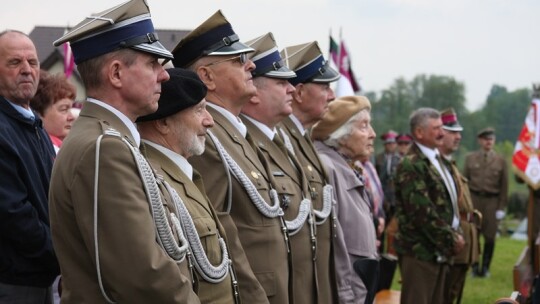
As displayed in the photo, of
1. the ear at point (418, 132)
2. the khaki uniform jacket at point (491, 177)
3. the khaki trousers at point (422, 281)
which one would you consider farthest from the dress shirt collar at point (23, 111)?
the khaki uniform jacket at point (491, 177)

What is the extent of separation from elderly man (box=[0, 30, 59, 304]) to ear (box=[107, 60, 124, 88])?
1.04 m

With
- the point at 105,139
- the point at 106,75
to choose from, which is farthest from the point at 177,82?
the point at 105,139

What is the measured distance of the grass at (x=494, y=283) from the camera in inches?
466

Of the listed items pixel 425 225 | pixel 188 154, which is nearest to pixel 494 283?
pixel 425 225

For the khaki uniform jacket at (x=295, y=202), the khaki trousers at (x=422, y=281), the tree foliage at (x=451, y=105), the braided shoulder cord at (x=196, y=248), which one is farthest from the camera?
the tree foliage at (x=451, y=105)

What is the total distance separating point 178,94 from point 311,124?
2.49m

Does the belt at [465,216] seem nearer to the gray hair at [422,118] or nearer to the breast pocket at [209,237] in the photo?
the gray hair at [422,118]

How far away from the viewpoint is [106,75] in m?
3.61

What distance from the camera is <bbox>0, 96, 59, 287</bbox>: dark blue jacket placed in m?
4.36

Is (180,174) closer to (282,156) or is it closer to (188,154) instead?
(188,154)

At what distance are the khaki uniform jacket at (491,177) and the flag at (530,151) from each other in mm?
2765

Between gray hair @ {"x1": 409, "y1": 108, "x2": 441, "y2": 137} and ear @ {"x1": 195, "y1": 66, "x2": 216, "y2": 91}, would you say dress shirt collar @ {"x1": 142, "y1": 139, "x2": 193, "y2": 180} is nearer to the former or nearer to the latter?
ear @ {"x1": 195, "y1": 66, "x2": 216, "y2": 91}

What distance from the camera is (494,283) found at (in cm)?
1334

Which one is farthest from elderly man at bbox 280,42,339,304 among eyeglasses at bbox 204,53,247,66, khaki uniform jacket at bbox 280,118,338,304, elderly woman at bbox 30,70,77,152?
elderly woman at bbox 30,70,77,152
